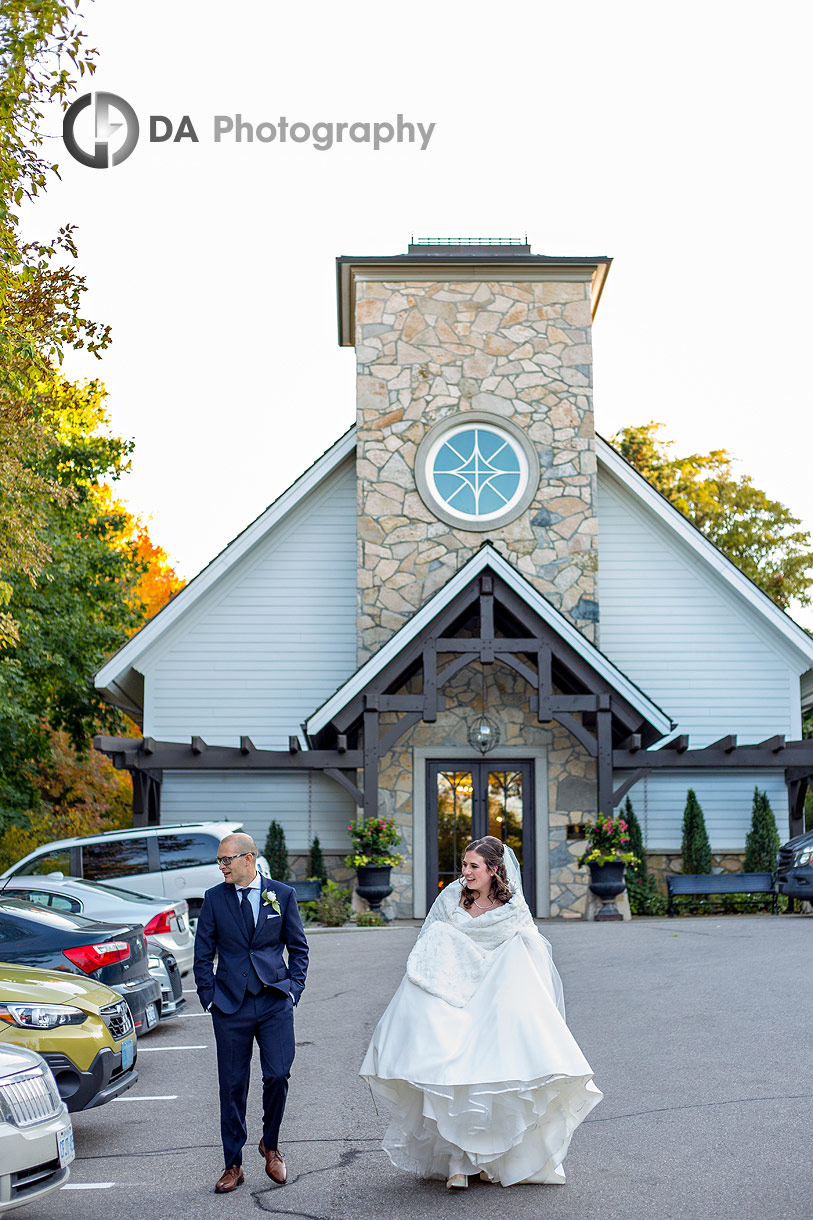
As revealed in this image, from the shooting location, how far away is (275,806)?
2216 centimetres

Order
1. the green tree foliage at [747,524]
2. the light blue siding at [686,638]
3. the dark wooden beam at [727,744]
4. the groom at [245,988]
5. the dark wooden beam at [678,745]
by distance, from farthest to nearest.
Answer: the green tree foliage at [747,524] < the light blue siding at [686,638] < the dark wooden beam at [727,744] < the dark wooden beam at [678,745] < the groom at [245,988]

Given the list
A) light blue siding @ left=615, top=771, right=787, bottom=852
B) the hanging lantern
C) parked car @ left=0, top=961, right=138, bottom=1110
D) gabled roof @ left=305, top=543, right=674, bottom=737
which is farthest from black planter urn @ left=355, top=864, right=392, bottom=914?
parked car @ left=0, top=961, right=138, bottom=1110

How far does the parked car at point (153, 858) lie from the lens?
16.0 m

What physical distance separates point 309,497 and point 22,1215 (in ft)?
57.6

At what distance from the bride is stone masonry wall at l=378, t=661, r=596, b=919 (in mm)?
14418

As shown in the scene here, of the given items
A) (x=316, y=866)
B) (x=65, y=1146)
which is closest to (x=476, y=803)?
(x=316, y=866)

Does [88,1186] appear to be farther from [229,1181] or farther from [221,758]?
[221,758]

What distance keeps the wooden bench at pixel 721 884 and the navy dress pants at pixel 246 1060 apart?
49.0 feet

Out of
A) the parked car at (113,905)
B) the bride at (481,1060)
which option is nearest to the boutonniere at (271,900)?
the bride at (481,1060)

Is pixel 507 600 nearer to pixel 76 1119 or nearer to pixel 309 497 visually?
pixel 309 497

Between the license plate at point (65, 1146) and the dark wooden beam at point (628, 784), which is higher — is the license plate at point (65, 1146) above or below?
below

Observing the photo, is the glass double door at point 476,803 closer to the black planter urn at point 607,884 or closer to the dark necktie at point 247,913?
the black planter urn at point 607,884

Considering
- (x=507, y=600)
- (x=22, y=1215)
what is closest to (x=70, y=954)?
(x=22, y=1215)

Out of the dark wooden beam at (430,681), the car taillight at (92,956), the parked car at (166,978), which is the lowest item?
the parked car at (166,978)
